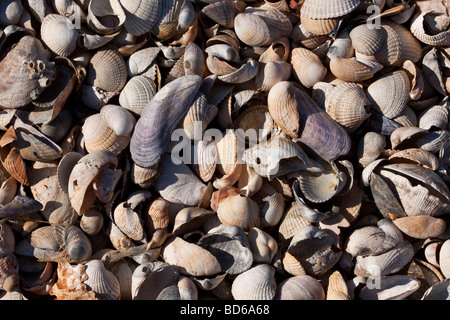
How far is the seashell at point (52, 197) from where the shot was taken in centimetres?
279

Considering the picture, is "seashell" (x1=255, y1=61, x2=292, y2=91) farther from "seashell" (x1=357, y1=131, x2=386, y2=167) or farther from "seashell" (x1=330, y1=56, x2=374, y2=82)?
"seashell" (x1=357, y1=131, x2=386, y2=167)

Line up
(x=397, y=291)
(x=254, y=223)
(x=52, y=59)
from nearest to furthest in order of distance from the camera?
(x=397, y=291) < (x=254, y=223) < (x=52, y=59)

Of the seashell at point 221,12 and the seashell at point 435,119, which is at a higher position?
the seashell at point 221,12

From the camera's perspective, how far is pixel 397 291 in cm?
256

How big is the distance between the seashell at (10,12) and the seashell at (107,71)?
1.61ft

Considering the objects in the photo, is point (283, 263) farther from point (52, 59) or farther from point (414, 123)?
point (52, 59)

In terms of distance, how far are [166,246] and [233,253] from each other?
35 centimetres

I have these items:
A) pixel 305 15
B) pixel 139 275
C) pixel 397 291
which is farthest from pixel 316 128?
pixel 139 275

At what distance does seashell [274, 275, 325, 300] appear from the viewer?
254 cm

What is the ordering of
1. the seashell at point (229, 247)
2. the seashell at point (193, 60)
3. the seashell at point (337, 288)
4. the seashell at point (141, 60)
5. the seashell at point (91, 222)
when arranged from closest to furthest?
the seashell at point (337, 288)
the seashell at point (229, 247)
the seashell at point (91, 222)
the seashell at point (193, 60)
the seashell at point (141, 60)

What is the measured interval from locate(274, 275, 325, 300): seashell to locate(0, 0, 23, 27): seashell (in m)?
2.09

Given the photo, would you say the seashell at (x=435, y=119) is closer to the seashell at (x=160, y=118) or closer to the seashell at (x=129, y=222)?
the seashell at (x=160, y=118)

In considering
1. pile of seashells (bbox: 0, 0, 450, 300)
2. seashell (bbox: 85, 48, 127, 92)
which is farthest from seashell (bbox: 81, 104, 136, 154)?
seashell (bbox: 85, 48, 127, 92)

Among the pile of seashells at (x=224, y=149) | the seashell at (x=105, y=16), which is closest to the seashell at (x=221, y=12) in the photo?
the pile of seashells at (x=224, y=149)
